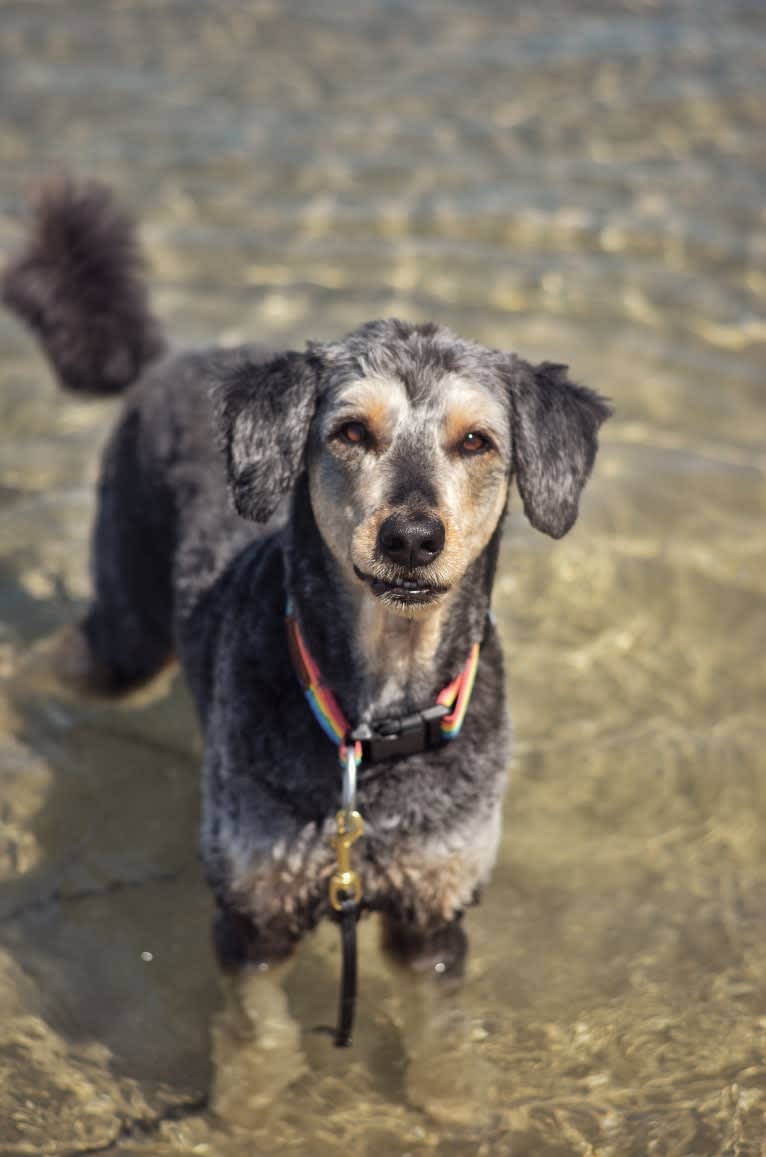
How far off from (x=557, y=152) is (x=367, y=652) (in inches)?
292

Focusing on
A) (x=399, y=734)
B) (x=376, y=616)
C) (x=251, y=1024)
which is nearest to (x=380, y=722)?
(x=399, y=734)

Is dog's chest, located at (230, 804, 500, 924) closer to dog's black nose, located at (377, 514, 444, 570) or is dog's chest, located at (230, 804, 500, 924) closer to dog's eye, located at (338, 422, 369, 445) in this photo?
dog's black nose, located at (377, 514, 444, 570)

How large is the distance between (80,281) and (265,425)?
2014mm

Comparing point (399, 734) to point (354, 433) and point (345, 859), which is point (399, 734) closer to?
point (345, 859)

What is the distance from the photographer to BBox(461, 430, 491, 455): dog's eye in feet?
11.9

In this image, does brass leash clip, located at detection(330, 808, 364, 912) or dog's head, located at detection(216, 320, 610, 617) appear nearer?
dog's head, located at detection(216, 320, 610, 617)

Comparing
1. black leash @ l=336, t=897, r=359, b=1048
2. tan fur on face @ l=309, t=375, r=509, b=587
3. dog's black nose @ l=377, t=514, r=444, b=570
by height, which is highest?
tan fur on face @ l=309, t=375, r=509, b=587

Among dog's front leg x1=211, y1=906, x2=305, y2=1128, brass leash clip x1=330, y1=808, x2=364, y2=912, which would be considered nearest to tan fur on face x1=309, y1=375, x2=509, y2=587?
brass leash clip x1=330, y1=808, x2=364, y2=912

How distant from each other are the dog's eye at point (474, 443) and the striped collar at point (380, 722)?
0.65 meters

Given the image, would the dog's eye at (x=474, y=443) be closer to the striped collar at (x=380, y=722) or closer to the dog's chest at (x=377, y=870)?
the striped collar at (x=380, y=722)

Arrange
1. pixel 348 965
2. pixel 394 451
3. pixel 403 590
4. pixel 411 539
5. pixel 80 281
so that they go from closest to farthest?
pixel 411 539
pixel 403 590
pixel 394 451
pixel 348 965
pixel 80 281

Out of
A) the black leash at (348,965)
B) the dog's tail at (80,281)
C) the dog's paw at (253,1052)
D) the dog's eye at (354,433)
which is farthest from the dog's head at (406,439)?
the dog's tail at (80,281)

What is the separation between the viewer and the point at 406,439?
357 cm

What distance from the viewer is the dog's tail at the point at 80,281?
5.24m
